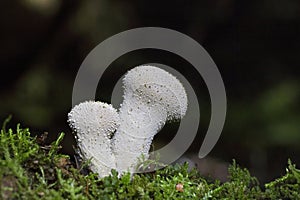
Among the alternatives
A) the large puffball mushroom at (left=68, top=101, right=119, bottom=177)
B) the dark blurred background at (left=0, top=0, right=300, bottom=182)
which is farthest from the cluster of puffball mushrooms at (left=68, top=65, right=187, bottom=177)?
the dark blurred background at (left=0, top=0, right=300, bottom=182)

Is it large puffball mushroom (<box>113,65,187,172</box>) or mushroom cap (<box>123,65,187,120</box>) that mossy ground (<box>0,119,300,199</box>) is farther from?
mushroom cap (<box>123,65,187,120</box>)

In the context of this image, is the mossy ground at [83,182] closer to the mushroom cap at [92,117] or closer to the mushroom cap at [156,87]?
the mushroom cap at [92,117]

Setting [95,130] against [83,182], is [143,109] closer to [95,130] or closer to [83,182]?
[95,130]

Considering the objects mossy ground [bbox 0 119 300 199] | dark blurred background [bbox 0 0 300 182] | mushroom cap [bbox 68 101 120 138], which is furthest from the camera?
dark blurred background [bbox 0 0 300 182]

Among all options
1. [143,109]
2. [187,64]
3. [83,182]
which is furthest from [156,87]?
[187,64]

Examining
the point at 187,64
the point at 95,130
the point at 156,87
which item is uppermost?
the point at 187,64
